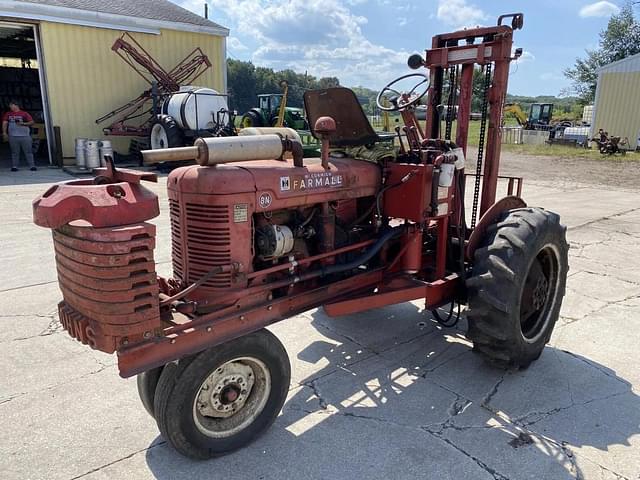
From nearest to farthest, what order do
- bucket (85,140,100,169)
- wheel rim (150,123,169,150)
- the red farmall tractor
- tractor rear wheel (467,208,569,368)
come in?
the red farmall tractor < tractor rear wheel (467,208,569,368) < bucket (85,140,100,169) < wheel rim (150,123,169,150)

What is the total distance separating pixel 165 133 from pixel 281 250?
1172 centimetres

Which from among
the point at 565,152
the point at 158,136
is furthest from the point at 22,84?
the point at 565,152

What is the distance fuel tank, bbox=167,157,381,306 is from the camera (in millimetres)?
2730

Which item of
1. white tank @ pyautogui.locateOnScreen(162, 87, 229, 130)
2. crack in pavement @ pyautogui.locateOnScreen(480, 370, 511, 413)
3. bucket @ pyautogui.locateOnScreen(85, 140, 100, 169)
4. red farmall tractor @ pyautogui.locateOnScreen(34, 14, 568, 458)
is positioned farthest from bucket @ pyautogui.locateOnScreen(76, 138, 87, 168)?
crack in pavement @ pyautogui.locateOnScreen(480, 370, 511, 413)

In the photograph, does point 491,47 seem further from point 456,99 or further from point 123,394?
point 123,394

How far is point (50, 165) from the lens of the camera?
14422mm

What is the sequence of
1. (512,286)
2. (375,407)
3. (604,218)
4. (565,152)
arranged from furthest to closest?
1. (565,152)
2. (604,218)
3. (512,286)
4. (375,407)

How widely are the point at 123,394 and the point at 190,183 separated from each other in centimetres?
154

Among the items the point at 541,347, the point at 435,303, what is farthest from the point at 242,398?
the point at 541,347

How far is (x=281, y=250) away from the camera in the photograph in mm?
3033

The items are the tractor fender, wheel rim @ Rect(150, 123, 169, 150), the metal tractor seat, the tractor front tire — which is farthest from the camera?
wheel rim @ Rect(150, 123, 169, 150)

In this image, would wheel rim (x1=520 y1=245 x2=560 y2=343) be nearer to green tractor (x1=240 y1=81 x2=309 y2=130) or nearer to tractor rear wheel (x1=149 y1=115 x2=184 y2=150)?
tractor rear wheel (x1=149 y1=115 x2=184 y2=150)

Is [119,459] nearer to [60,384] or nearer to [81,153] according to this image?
[60,384]

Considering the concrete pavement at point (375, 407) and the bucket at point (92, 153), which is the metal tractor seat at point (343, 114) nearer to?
the concrete pavement at point (375, 407)
